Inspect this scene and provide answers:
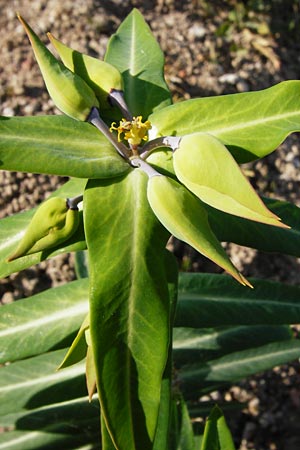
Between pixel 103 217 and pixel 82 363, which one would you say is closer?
pixel 103 217

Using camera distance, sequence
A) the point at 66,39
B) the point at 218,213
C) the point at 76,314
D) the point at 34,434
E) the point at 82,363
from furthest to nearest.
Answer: the point at 66,39, the point at 34,434, the point at 82,363, the point at 76,314, the point at 218,213

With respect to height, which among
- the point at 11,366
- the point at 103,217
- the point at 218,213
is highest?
the point at 103,217

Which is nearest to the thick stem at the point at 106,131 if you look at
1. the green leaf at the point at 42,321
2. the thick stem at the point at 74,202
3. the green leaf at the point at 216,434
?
the thick stem at the point at 74,202

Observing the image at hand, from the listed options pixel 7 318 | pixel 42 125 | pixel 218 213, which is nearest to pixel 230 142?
pixel 218 213

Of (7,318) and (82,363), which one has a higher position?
(7,318)

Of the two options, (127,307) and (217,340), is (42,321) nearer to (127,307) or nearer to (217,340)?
(127,307)

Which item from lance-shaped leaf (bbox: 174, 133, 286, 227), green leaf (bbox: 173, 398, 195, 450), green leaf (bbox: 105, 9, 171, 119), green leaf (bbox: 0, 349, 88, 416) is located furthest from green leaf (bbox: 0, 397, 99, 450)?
lance-shaped leaf (bbox: 174, 133, 286, 227)

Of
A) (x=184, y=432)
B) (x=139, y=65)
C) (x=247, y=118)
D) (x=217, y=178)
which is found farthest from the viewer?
(x=184, y=432)

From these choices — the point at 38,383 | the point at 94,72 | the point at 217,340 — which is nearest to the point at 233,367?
the point at 217,340

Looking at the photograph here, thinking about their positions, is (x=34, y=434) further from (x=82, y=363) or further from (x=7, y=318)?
(x=7, y=318)
